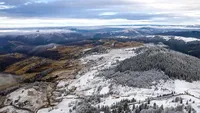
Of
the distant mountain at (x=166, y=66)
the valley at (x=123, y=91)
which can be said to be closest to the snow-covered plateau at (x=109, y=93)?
the valley at (x=123, y=91)

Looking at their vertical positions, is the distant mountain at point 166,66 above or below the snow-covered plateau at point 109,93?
above

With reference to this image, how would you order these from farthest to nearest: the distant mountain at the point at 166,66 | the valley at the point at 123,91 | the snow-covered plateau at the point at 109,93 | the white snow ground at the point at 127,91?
the distant mountain at the point at 166,66 → the white snow ground at the point at 127,91 → the snow-covered plateau at the point at 109,93 → the valley at the point at 123,91

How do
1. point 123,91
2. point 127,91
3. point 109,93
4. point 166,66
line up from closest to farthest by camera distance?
point 127,91 < point 123,91 < point 109,93 < point 166,66

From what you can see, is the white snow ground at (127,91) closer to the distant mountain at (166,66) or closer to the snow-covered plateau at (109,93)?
the snow-covered plateau at (109,93)

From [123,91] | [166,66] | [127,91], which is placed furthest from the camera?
[166,66]

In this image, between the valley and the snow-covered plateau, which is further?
the snow-covered plateau

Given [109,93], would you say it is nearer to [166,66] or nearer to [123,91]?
[123,91]

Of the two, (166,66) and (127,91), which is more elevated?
(166,66)

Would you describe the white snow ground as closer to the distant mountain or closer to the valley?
the valley

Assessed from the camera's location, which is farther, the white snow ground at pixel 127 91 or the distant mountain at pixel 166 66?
the distant mountain at pixel 166 66

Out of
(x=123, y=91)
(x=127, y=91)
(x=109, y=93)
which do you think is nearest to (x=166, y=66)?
(x=127, y=91)

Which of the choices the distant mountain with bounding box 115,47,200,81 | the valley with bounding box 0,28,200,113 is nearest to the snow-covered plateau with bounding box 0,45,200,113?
the valley with bounding box 0,28,200,113
